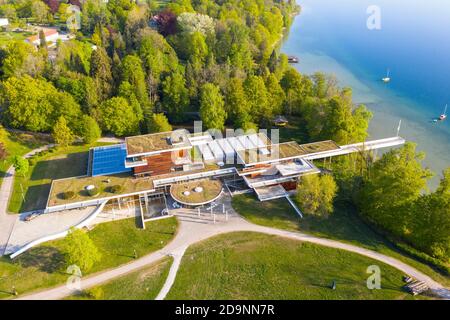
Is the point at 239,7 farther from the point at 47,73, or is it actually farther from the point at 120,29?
the point at 47,73

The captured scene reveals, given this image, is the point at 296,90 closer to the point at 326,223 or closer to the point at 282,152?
the point at 282,152

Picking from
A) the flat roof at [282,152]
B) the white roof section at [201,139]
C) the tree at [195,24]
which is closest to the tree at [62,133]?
the white roof section at [201,139]

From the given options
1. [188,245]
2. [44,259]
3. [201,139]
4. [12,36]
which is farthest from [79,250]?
[12,36]

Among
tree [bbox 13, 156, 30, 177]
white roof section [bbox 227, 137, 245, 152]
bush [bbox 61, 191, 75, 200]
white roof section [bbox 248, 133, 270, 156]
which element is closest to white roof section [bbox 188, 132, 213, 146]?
white roof section [bbox 227, 137, 245, 152]

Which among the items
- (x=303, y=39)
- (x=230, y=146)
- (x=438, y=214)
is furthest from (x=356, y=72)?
(x=438, y=214)

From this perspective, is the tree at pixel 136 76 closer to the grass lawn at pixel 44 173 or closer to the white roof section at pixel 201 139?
the grass lawn at pixel 44 173

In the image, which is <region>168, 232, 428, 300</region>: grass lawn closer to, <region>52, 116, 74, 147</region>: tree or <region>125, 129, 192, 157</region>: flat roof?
<region>125, 129, 192, 157</region>: flat roof
